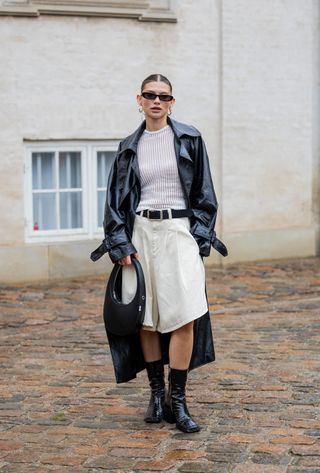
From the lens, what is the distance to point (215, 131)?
43.1 ft

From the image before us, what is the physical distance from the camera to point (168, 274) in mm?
5980

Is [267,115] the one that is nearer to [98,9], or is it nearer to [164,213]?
[98,9]

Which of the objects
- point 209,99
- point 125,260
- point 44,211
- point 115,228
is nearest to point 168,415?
point 125,260

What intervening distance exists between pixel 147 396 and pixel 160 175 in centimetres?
162

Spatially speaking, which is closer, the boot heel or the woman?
the woman

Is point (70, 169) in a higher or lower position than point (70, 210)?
higher

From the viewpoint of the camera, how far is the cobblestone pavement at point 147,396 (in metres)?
5.53

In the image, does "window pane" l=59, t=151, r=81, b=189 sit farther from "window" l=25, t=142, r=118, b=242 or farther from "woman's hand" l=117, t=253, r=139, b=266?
"woman's hand" l=117, t=253, r=139, b=266

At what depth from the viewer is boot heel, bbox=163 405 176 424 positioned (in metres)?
6.19

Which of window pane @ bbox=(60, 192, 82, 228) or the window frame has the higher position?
the window frame

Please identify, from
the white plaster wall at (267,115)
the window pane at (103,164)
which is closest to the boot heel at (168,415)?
the window pane at (103,164)

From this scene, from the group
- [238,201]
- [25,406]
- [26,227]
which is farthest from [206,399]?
[238,201]

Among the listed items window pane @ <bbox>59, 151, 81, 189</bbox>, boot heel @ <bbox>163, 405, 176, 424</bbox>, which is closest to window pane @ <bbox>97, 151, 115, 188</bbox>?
window pane @ <bbox>59, 151, 81, 189</bbox>

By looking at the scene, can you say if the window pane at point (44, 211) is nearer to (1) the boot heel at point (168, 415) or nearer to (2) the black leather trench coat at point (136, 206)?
(2) the black leather trench coat at point (136, 206)
